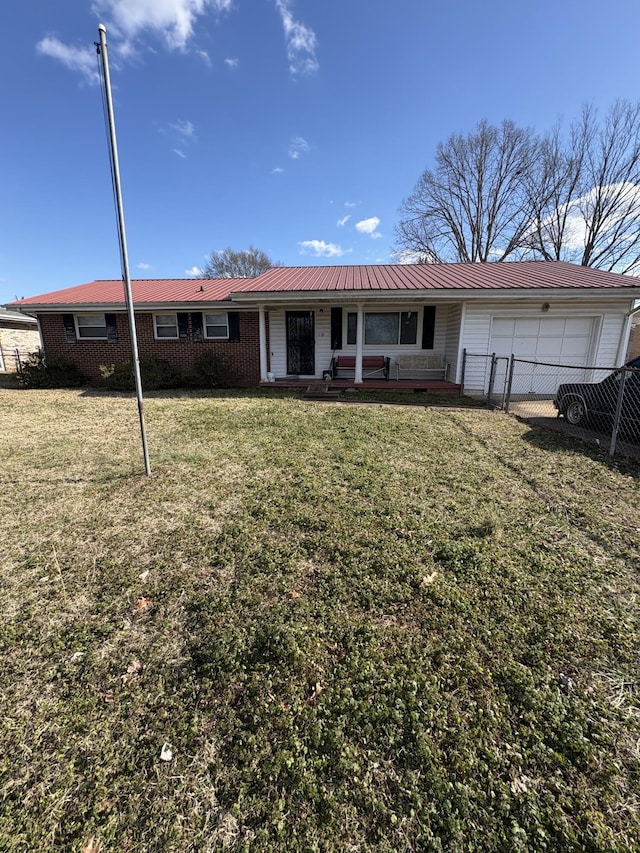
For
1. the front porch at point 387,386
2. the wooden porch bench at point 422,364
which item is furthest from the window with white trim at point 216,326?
the wooden porch bench at point 422,364

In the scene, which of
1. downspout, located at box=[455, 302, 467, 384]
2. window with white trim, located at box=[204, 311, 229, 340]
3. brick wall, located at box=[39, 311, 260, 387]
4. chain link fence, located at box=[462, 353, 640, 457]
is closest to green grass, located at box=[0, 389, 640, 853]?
chain link fence, located at box=[462, 353, 640, 457]

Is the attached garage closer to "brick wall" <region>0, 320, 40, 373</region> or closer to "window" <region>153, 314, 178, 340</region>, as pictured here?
"window" <region>153, 314, 178, 340</region>

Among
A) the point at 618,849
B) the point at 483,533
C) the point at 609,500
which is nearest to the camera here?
the point at 618,849

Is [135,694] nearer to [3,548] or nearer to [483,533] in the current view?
[3,548]

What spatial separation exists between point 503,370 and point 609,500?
794cm

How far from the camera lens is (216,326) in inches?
509

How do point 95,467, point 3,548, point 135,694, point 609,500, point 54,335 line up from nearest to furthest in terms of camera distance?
point 135,694 < point 3,548 < point 609,500 < point 95,467 < point 54,335

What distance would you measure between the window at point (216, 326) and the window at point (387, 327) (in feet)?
13.6

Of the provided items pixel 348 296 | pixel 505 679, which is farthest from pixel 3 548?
pixel 348 296

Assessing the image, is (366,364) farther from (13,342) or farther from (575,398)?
(13,342)

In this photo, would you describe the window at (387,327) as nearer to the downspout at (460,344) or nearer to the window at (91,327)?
the downspout at (460,344)

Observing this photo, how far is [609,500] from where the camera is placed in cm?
419

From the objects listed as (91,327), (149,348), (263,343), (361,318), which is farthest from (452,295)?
(91,327)

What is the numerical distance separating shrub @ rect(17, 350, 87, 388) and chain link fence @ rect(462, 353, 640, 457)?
505 inches
